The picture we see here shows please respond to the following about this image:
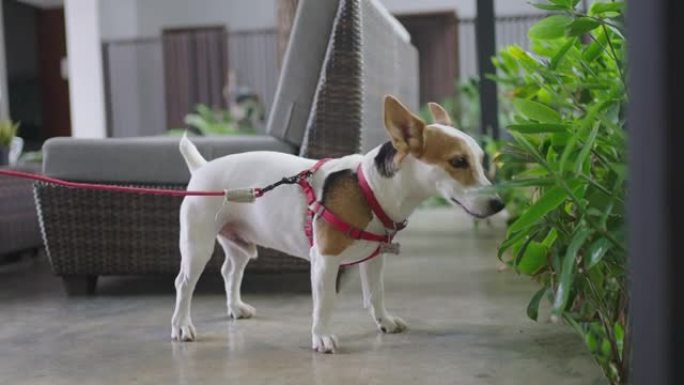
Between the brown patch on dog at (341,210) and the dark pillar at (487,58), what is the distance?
2.15 m

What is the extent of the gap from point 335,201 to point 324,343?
32cm

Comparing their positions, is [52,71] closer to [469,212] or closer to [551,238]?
[469,212]

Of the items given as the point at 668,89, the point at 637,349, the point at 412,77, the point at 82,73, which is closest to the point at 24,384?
the point at 637,349

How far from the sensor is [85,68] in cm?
742

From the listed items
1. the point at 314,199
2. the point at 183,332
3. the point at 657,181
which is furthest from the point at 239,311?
the point at 657,181

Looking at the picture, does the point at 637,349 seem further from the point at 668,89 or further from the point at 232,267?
the point at 232,267

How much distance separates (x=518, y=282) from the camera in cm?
254

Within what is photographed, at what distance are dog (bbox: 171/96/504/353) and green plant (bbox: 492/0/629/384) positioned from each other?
0.13 meters

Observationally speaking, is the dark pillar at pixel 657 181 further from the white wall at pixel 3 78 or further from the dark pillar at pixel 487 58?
the white wall at pixel 3 78

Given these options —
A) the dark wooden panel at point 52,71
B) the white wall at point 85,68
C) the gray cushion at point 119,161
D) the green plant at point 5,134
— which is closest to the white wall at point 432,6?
the white wall at point 85,68

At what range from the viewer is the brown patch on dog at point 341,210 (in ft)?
5.61

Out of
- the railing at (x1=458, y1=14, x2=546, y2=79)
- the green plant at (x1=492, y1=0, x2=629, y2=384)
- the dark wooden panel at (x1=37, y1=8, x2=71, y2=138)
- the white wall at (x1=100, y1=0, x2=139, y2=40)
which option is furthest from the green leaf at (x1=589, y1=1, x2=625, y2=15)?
the dark wooden panel at (x1=37, y1=8, x2=71, y2=138)

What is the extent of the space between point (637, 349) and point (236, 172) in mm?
1310

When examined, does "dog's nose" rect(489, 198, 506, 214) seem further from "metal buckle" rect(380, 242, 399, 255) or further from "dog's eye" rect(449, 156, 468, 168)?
"metal buckle" rect(380, 242, 399, 255)
